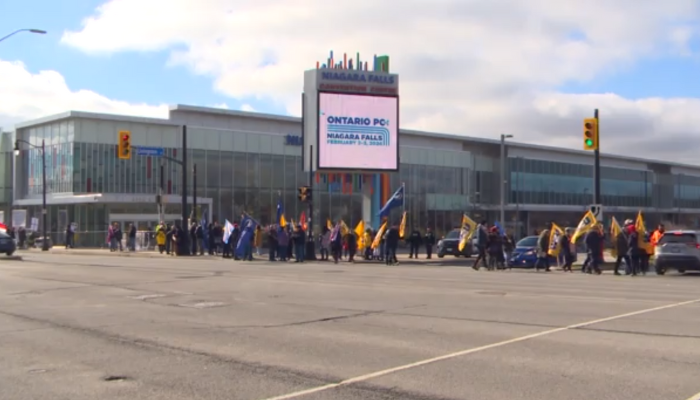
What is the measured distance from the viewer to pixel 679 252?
82.5 ft

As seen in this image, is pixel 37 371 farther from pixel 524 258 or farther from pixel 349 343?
pixel 524 258

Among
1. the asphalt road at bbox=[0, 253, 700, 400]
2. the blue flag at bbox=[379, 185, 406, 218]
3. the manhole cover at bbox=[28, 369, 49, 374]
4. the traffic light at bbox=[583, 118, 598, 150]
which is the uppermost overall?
the traffic light at bbox=[583, 118, 598, 150]

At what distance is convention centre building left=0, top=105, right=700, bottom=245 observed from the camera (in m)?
59.2

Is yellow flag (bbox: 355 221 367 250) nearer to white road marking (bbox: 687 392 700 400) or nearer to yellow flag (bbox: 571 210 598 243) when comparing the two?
yellow flag (bbox: 571 210 598 243)

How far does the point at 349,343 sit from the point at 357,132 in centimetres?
3116

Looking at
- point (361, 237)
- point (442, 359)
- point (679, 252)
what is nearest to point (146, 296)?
point (442, 359)

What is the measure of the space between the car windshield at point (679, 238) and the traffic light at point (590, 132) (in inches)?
184

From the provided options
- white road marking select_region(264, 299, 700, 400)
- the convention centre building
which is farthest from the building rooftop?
white road marking select_region(264, 299, 700, 400)

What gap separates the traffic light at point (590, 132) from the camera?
28844 mm

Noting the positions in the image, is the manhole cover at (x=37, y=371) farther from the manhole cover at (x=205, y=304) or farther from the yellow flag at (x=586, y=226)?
the yellow flag at (x=586, y=226)

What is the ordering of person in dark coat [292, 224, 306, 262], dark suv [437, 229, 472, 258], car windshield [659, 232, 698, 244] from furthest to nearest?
dark suv [437, 229, 472, 258]
person in dark coat [292, 224, 306, 262]
car windshield [659, 232, 698, 244]

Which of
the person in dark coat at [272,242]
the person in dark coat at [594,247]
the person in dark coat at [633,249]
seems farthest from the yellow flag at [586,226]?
the person in dark coat at [272,242]

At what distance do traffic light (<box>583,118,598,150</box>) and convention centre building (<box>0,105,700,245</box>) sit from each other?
1659 centimetres

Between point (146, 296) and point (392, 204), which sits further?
point (392, 204)
